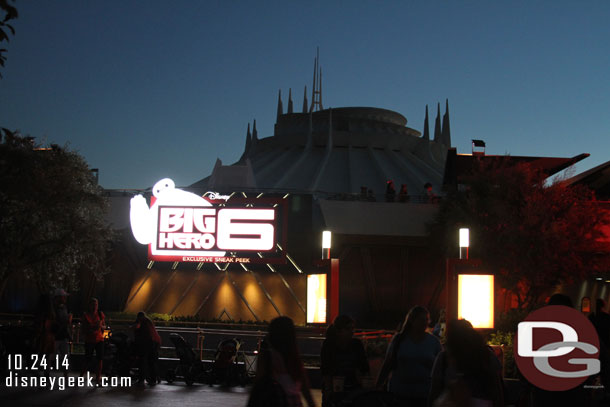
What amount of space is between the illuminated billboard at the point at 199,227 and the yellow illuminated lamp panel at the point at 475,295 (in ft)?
54.2

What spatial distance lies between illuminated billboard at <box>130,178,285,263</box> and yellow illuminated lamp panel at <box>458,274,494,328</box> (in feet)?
54.2

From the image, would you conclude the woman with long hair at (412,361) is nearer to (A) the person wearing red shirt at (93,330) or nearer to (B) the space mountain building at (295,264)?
(A) the person wearing red shirt at (93,330)

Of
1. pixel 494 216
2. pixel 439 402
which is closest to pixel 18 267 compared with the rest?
pixel 494 216

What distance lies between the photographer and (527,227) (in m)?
28.5

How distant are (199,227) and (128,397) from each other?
15896mm

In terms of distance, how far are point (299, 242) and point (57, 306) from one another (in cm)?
1742

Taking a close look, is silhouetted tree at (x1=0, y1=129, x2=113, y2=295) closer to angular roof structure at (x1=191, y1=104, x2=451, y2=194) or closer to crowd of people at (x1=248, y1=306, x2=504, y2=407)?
crowd of people at (x1=248, y1=306, x2=504, y2=407)

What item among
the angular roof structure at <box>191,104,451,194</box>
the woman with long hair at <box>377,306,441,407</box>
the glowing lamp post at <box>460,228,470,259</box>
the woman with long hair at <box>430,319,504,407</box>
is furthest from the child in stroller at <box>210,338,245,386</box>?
the angular roof structure at <box>191,104,451,194</box>

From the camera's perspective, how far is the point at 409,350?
8.17 m

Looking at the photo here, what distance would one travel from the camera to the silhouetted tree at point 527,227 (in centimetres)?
2825

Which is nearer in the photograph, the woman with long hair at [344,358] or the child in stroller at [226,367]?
the woman with long hair at [344,358]

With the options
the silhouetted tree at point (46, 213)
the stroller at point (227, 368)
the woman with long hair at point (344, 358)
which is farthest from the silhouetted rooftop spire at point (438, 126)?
the woman with long hair at point (344, 358)

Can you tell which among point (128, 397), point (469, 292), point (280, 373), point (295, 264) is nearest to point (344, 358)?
point (280, 373)

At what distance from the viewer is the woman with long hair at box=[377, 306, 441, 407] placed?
8.08 metres
